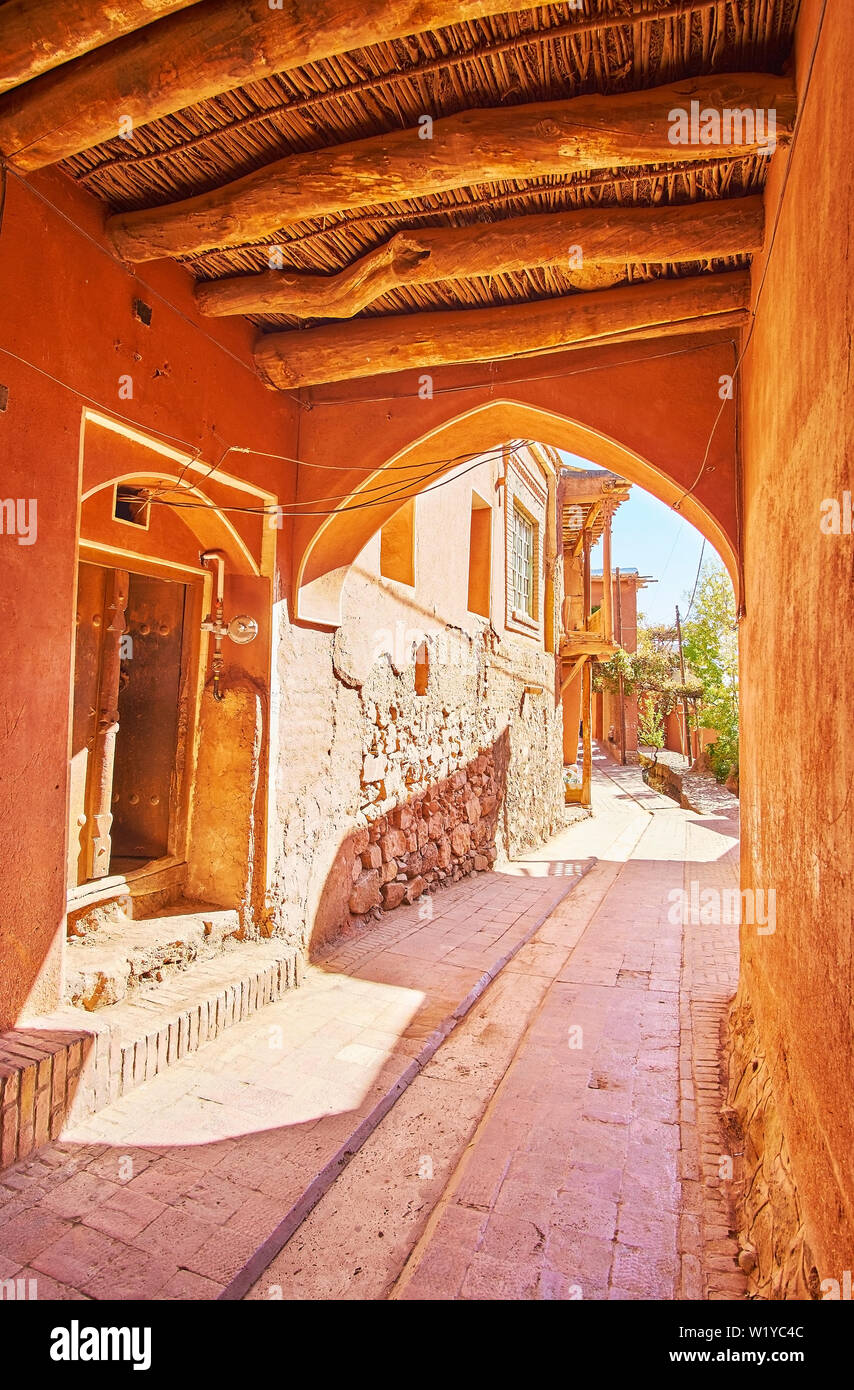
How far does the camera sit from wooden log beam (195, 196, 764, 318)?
3.52m

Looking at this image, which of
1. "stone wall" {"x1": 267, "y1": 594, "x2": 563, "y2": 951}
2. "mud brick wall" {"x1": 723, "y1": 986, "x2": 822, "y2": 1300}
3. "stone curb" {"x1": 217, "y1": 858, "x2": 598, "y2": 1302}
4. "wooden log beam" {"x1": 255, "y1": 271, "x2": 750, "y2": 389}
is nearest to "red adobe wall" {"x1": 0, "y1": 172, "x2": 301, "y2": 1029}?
"wooden log beam" {"x1": 255, "y1": 271, "x2": 750, "y2": 389}

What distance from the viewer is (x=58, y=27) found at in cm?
256

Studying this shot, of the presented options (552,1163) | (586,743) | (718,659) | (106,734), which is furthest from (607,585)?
(552,1163)

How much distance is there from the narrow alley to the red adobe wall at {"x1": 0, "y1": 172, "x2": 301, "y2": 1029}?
96 cm

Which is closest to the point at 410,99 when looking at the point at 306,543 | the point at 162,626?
the point at 306,543

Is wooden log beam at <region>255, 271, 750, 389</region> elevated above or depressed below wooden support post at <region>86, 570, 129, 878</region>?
above

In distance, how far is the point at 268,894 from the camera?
5.32 m

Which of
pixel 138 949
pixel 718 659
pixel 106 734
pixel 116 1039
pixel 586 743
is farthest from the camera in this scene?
pixel 718 659

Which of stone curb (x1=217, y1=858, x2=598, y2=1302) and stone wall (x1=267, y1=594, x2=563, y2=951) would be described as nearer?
stone curb (x1=217, y1=858, x2=598, y2=1302)

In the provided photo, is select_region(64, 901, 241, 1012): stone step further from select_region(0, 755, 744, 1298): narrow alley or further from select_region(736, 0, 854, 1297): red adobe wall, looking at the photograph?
select_region(736, 0, 854, 1297): red adobe wall

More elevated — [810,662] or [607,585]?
[607,585]

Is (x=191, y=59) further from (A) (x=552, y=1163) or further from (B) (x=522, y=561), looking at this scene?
(B) (x=522, y=561)

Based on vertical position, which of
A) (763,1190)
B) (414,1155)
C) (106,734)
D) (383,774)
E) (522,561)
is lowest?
(414,1155)

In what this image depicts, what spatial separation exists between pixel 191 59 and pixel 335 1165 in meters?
4.56
